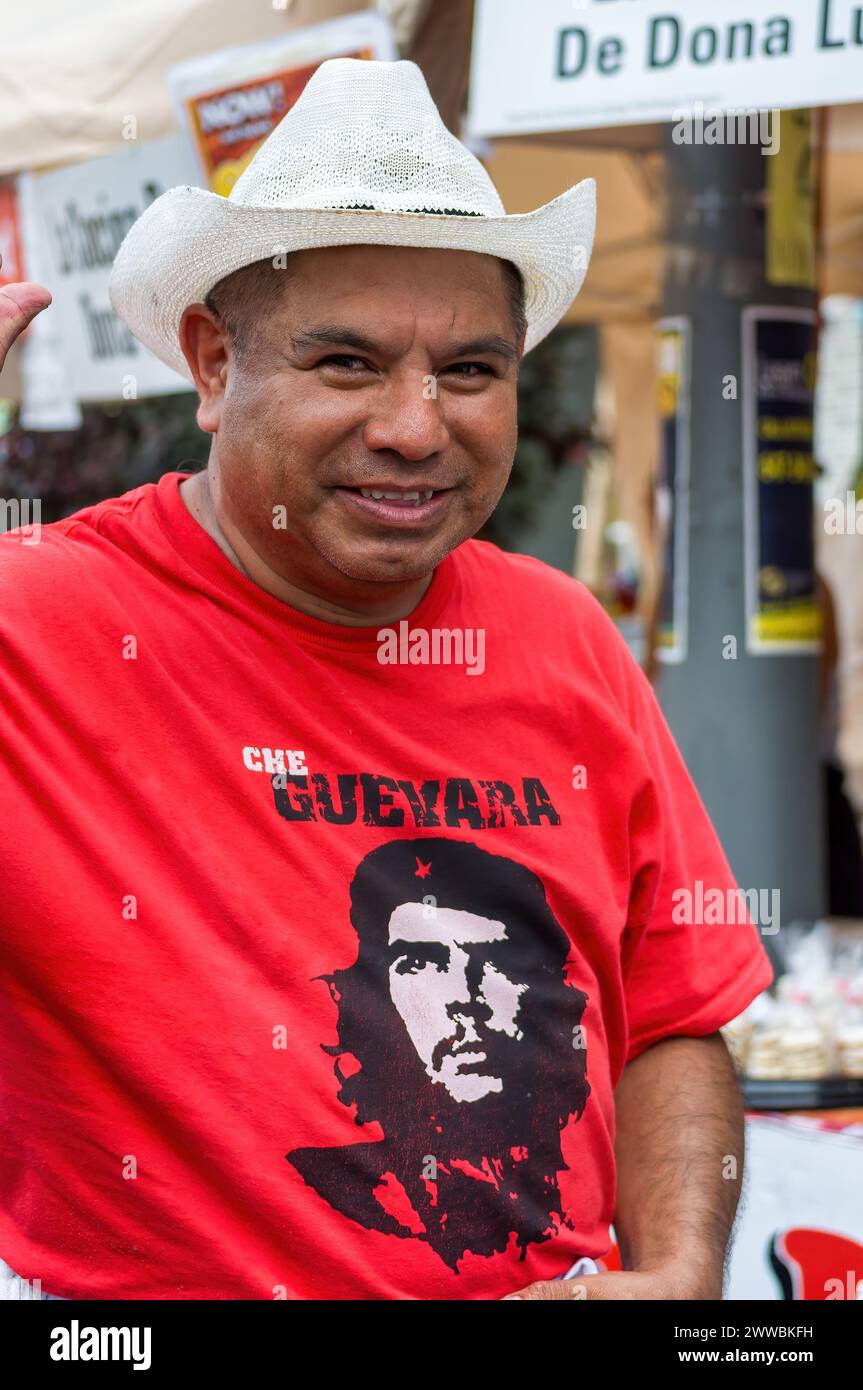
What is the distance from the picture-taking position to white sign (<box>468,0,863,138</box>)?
3.16 metres

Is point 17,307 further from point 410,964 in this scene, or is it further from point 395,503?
point 410,964

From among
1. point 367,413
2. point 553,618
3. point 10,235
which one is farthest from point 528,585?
point 10,235

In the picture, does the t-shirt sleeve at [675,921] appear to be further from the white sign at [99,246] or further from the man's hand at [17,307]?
the white sign at [99,246]

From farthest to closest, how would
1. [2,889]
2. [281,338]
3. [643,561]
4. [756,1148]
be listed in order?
[643,561]
[756,1148]
[281,338]
[2,889]

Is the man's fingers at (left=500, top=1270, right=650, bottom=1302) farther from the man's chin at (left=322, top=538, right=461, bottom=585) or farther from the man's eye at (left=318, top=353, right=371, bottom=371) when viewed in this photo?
the man's eye at (left=318, top=353, right=371, bottom=371)

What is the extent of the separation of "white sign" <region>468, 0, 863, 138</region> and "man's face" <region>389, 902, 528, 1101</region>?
1992 millimetres

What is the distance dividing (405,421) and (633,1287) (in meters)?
1.15

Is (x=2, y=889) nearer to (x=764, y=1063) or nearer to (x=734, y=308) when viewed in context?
(x=764, y=1063)

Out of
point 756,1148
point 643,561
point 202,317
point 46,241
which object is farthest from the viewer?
point 643,561

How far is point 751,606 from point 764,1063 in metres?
1.29

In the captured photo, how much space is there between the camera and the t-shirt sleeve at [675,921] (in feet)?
7.33

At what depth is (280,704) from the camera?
195cm
